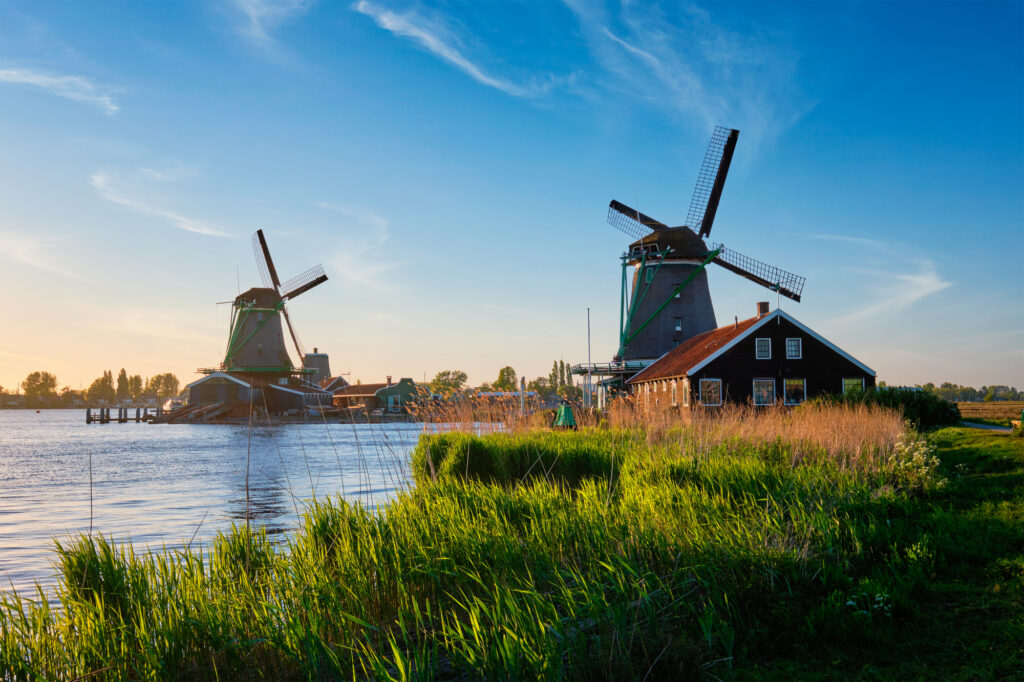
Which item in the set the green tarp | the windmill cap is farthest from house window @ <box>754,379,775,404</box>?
the green tarp

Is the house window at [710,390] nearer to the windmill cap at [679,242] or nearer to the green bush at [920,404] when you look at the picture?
the green bush at [920,404]

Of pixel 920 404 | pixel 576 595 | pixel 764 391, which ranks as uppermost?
pixel 764 391

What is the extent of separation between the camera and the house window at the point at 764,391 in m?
31.8

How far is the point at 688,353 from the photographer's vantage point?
34.8 m

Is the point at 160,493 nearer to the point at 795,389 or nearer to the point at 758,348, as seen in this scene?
the point at 758,348

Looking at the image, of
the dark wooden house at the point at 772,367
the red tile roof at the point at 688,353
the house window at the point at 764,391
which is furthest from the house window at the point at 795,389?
the red tile roof at the point at 688,353

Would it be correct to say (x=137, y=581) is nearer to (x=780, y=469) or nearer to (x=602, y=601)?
(x=602, y=601)

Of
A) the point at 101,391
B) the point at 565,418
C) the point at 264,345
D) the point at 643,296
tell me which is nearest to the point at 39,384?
the point at 101,391

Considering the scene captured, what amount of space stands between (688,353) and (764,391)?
4.36 meters

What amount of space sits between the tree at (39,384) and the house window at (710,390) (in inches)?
7812

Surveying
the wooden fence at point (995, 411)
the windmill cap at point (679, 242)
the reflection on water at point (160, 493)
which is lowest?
the reflection on water at point (160, 493)

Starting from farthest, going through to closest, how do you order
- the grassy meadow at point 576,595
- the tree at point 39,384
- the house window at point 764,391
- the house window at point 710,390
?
the tree at point 39,384
the house window at point 764,391
the house window at point 710,390
the grassy meadow at point 576,595

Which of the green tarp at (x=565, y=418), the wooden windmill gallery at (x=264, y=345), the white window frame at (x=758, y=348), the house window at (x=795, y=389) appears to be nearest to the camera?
the green tarp at (x=565, y=418)

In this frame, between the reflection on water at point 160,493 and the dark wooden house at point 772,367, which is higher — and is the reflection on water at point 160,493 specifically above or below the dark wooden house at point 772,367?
below
